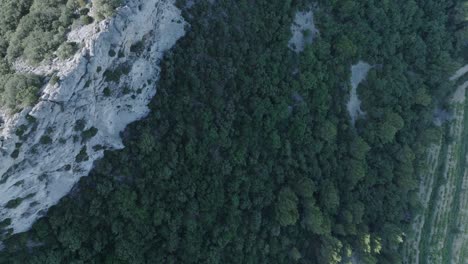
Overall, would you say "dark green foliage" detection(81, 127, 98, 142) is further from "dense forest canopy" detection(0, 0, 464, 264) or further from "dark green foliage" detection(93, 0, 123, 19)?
"dark green foliage" detection(93, 0, 123, 19)

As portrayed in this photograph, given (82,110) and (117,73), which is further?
(117,73)

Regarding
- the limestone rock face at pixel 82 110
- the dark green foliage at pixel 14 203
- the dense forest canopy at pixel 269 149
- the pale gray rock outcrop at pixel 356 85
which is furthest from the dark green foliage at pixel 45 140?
the pale gray rock outcrop at pixel 356 85

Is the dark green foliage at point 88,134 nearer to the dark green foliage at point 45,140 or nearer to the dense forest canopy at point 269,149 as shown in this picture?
the dark green foliage at point 45,140

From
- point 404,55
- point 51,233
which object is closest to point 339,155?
point 404,55

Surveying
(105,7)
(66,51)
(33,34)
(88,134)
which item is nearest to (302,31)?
(105,7)

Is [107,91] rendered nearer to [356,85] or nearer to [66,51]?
[66,51]

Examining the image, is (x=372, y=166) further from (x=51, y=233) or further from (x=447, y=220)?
(x=51, y=233)

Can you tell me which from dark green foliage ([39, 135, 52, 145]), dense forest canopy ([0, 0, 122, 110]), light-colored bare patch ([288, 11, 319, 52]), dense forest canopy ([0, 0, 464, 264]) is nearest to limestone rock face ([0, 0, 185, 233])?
dark green foliage ([39, 135, 52, 145])
